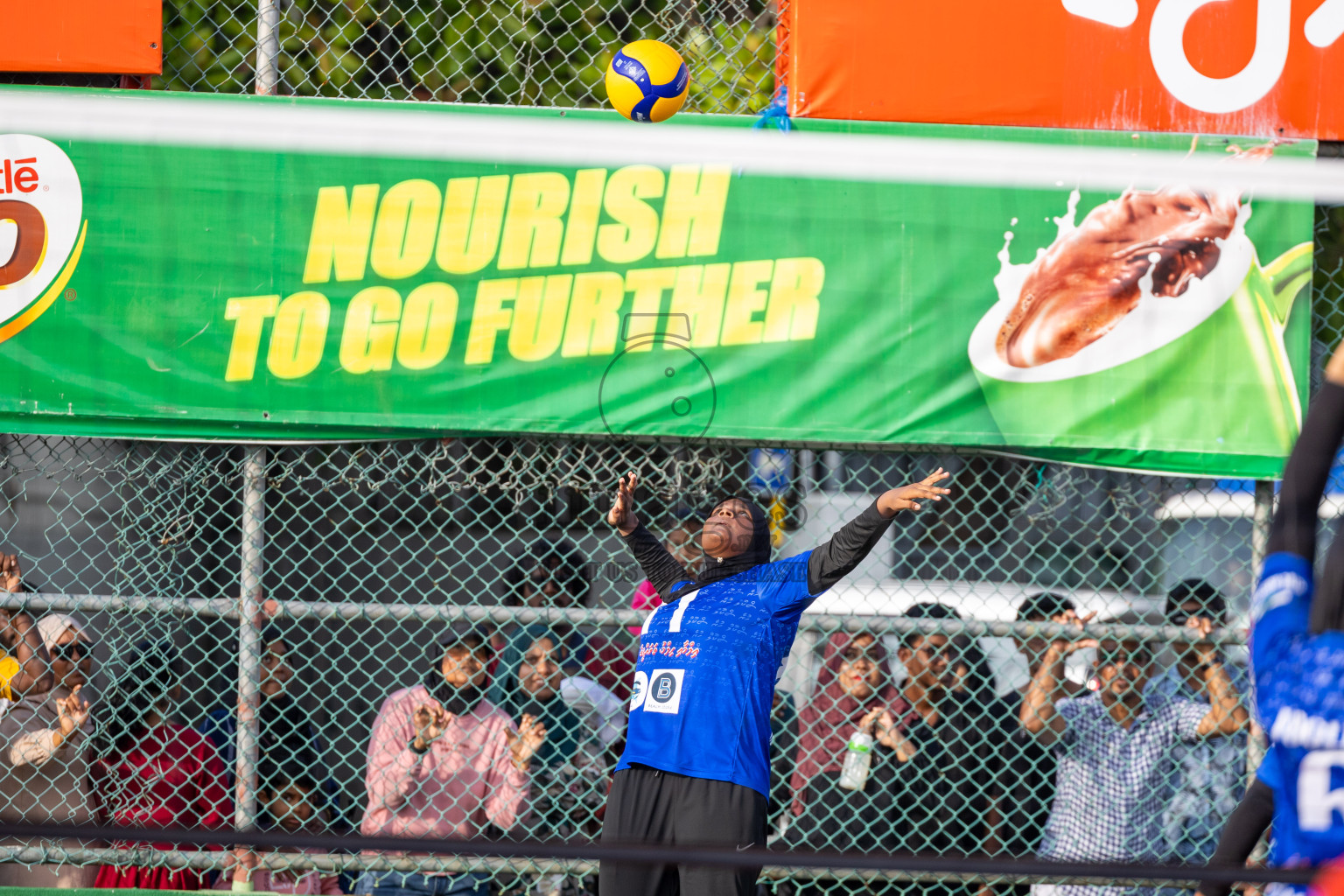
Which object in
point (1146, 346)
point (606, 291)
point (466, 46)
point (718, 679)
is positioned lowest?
point (718, 679)

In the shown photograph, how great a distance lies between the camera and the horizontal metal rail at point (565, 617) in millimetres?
4281

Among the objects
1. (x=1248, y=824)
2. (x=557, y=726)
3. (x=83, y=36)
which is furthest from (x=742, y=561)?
(x=83, y=36)

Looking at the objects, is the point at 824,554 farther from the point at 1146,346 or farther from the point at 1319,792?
→ the point at 1319,792

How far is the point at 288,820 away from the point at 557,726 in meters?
1.09

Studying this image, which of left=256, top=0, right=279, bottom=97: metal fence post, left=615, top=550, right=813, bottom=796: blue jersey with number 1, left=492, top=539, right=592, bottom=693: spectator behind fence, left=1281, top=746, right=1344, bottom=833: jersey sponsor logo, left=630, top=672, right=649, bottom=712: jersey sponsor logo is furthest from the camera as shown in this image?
left=492, top=539, right=592, bottom=693: spectator behind fence

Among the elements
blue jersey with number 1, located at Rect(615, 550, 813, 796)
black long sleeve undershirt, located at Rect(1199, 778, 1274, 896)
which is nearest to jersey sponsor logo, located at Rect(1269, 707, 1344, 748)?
black long sleeve undershirt, located at Rect(1199, 778, 1274, 896)

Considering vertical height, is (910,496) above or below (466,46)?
below

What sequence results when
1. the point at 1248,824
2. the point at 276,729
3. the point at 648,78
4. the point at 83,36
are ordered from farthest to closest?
1. the point at 276,729
2. the point at 83,36
3. the point at 648,78
4. the point at 1248,824

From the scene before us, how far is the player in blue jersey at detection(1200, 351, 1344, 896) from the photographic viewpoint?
1.85 meters

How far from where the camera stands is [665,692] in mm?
4055

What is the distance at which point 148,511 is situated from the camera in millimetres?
4559

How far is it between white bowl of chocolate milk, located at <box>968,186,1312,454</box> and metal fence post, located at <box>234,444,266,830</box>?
8.83 ft

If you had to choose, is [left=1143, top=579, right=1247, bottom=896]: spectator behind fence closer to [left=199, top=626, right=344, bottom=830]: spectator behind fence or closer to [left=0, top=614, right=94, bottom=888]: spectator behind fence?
[left=199, top=626, right=344, bottom=830]: spectator behind fence

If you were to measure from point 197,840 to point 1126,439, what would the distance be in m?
3.61
